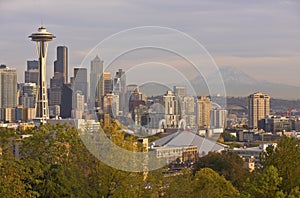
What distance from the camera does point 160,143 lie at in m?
25.8

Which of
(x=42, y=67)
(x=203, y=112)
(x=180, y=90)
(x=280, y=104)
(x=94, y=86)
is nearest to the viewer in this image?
(x=180, y=90)

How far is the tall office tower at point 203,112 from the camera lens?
77.4 ft

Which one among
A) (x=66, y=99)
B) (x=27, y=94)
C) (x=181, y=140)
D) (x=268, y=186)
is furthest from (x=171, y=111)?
(x=27, y=94)

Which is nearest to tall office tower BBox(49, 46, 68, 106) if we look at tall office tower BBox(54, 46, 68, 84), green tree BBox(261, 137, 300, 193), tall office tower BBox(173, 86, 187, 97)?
tall office tower BBox(54, 46, 68, 84)

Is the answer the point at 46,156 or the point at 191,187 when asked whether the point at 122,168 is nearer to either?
the point at 191,187

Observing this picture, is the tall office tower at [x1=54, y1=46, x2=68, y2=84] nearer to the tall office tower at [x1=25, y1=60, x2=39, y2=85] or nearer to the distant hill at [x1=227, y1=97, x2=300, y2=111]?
the tall office tower at [x1=25, y1=60, x2=39, y2=85]

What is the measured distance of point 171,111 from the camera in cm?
2400

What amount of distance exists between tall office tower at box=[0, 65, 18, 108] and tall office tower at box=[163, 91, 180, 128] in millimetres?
52436

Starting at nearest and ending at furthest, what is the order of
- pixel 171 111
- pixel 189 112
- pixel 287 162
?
1. pixel 287 162
2. pixel 189 112
3. pixel 171 111

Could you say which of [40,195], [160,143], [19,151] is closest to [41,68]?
[160,143]

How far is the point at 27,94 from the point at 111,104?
178 feet

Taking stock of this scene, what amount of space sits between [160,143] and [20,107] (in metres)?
50.0

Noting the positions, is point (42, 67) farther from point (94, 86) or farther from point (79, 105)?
point (94, 86)

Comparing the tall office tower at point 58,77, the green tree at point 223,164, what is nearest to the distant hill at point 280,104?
the tall office tower at point 58,77
